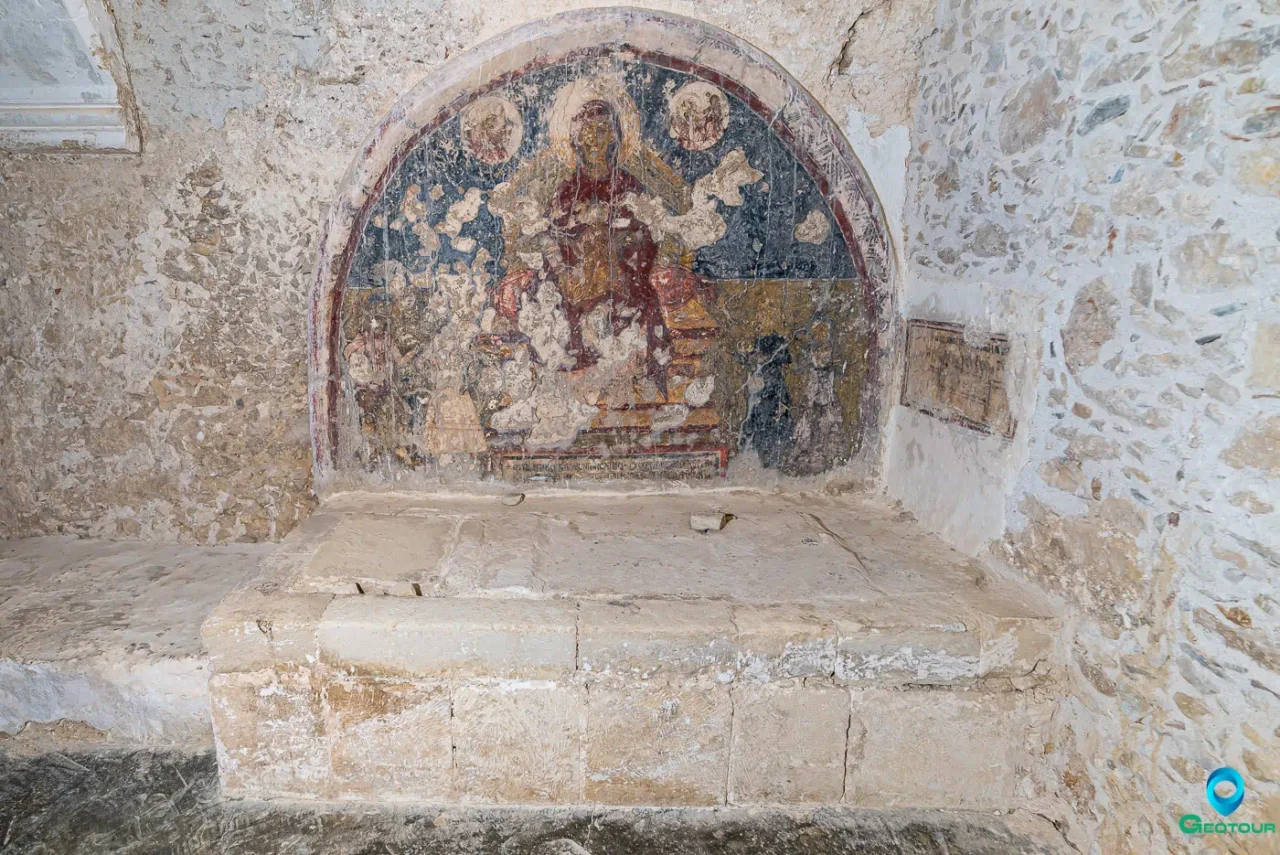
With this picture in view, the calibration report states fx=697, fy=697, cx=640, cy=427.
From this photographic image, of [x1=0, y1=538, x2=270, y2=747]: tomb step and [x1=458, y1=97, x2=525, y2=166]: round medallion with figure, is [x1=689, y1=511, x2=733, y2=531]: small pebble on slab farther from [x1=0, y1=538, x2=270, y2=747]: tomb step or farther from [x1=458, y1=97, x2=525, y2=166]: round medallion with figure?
[x1=0, y1=538, x2=270, y2=747]: tomb step

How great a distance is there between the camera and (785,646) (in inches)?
86.2

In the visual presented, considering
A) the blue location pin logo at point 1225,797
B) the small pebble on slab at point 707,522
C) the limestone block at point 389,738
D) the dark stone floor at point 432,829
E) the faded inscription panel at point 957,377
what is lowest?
the dark stone floor at point 432,829

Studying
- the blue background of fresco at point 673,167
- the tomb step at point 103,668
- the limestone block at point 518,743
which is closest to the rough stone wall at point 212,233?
the blue background of fresco at point 673,167

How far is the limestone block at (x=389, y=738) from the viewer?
7.26ft

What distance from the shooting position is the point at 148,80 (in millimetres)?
2799

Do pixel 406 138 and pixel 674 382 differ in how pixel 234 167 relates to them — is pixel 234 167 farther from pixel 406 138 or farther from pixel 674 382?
pixel 674 382

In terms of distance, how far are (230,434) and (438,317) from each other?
1086mm

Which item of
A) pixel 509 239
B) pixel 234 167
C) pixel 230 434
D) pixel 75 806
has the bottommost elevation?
pixel 75 806

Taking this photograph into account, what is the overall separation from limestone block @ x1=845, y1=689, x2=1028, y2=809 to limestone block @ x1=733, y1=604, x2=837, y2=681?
189 millimetres

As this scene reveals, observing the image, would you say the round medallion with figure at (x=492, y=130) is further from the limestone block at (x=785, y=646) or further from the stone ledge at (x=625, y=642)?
the limestone block at (x=785, y=646)

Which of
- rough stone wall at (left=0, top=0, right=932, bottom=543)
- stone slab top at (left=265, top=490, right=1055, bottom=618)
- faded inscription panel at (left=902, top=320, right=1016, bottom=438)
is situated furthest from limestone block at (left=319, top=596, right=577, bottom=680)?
faded inscription panel at (left=902, top=320, right=1016, bottom=438)

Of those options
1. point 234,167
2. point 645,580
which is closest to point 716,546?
point 645,580

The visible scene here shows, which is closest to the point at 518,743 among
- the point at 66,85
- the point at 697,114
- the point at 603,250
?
the point at 603,250

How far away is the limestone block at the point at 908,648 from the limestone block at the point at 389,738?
1.30 metres
